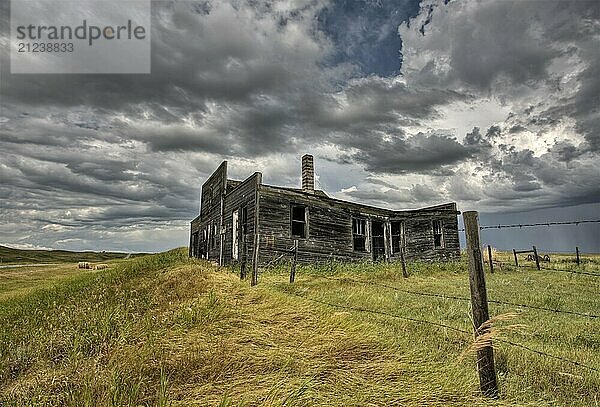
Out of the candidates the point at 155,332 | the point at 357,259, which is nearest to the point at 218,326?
the point at 155,332

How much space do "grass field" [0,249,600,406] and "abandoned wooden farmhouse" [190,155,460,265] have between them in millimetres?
4122

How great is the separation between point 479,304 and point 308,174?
16097 millimetres

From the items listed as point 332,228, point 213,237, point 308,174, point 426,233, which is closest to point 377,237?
point 426,233

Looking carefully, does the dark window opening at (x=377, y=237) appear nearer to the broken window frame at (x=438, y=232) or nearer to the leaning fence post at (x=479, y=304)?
the broken window frame at (x=438, y=232)

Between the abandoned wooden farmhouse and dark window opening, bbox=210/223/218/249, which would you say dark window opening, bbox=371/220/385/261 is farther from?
dark window opening, bbox=210/223/218/249

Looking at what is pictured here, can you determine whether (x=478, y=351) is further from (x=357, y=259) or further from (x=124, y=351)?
(x=357, y=259)

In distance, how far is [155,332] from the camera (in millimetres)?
5781

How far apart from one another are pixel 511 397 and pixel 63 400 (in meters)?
4.81

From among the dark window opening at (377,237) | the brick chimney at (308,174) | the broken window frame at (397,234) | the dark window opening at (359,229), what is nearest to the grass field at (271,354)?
the dark window opening at (359,229)

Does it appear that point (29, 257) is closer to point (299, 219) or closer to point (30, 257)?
point (30, 257)

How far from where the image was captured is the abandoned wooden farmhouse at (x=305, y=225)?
15750 millimetres

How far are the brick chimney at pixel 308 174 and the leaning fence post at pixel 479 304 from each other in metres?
15.5

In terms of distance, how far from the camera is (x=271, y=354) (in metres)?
4.91

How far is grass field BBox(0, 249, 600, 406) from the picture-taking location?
12.8 ft
